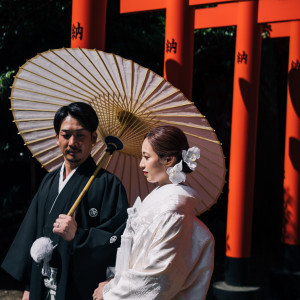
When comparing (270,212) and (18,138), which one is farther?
(270,212)

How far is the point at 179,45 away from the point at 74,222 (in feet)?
7.96

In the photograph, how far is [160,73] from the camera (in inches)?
340

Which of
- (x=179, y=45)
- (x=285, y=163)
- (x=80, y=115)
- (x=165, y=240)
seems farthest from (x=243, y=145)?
(x=165, y=240)

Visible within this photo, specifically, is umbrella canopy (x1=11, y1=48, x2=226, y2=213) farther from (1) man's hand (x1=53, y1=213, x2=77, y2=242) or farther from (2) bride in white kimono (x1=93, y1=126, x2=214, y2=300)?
(1) man's hand (x1=53, y1=213, x2=77, y2=242)

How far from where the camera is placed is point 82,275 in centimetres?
289

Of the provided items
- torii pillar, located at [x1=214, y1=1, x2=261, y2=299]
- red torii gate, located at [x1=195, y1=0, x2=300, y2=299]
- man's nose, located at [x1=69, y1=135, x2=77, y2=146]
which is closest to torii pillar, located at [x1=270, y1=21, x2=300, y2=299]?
red torii gate, located at [x1=195, y1=0, x2=300, y2=299]

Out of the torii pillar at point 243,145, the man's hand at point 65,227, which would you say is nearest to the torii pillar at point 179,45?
the torii pillar at point 243,145

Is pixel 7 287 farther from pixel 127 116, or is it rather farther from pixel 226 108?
pixel 226 108

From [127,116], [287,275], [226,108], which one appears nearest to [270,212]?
[226,108]

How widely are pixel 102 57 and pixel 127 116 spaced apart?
393mm

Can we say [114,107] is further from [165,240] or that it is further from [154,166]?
[165,240]

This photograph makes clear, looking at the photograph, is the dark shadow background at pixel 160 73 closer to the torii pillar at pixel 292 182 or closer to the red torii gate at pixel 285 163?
the torii pillar at pixel 292 182

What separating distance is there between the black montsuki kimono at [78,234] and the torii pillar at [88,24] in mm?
1371

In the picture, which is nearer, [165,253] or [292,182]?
[165,253]
